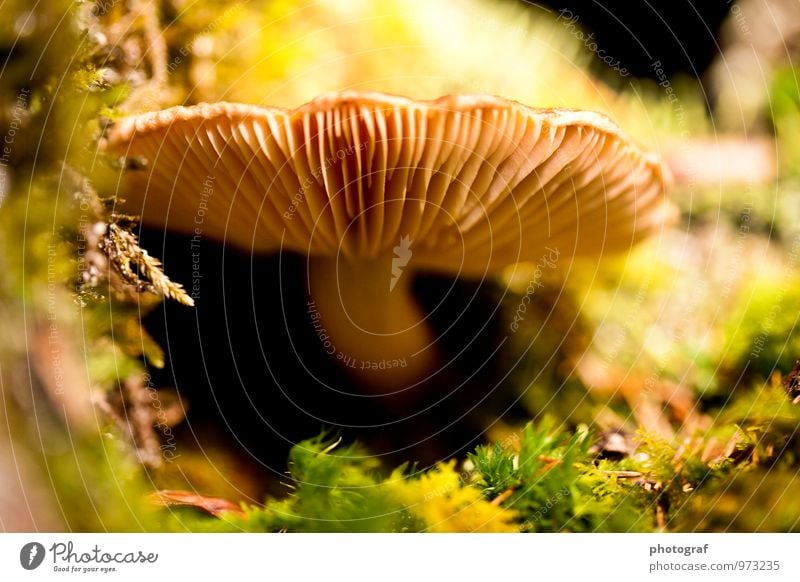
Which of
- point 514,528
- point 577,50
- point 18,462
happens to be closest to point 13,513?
point 18,462
